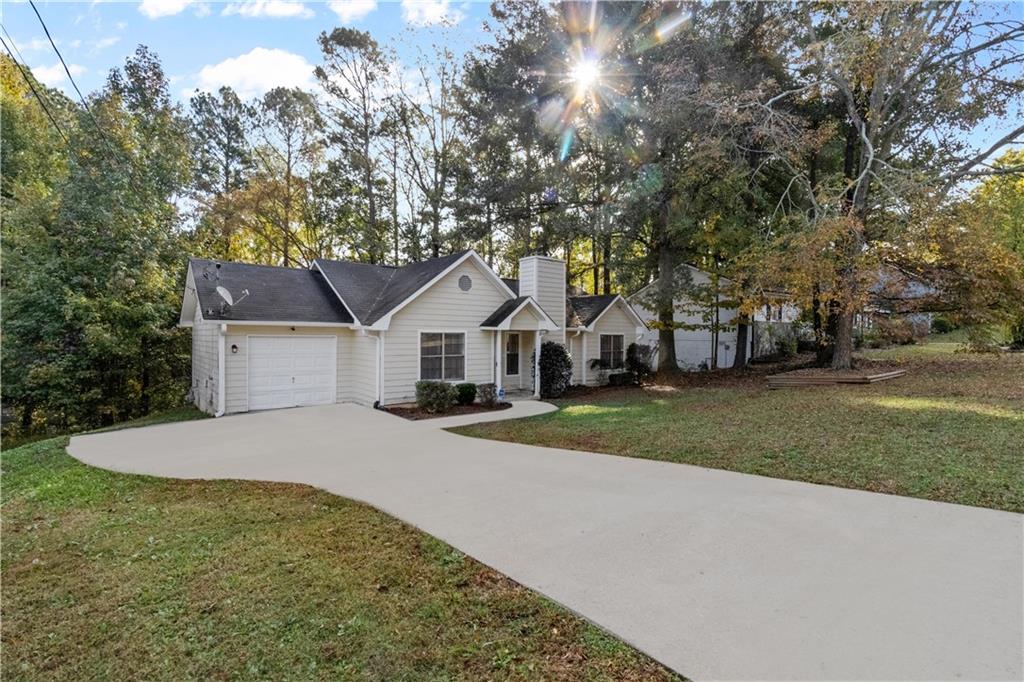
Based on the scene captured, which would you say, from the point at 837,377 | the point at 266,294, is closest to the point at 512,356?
the point at 266,294

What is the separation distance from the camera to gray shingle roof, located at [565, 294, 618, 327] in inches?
687

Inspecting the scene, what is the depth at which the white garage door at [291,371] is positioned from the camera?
39.3ft

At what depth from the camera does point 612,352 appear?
1852cm

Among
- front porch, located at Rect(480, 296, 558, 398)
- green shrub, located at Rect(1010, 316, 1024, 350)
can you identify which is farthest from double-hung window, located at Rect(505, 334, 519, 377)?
green shrub, located at Rect(1010, 316, 1024, 350)

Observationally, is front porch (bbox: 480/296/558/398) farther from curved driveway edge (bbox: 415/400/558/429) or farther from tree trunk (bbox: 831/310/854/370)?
tree trunk (bbox: 831/310/854/370)

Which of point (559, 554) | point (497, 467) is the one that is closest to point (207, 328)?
point (497, 467)

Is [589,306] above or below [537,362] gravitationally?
above

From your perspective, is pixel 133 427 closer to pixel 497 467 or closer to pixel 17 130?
pixel 497 467

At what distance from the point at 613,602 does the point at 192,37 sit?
9924 mm

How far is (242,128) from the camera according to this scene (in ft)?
78.0

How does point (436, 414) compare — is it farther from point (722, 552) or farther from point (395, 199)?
point (395, 199)

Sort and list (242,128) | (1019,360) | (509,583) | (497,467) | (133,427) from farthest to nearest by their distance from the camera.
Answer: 1. (242,128)
2. (1019,360)
3. (133,427)
4. (497,467)
5. (509,583)

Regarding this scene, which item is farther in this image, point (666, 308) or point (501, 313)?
point (666, 308)

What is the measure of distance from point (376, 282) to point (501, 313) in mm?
4310
